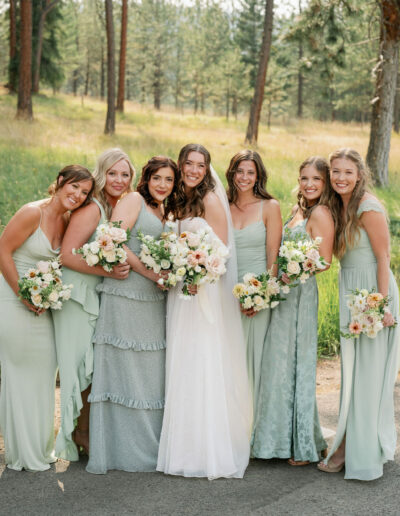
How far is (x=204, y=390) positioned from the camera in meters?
4.75

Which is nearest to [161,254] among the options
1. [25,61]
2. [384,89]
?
[384,89]

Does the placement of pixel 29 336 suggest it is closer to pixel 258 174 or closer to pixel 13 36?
pixel 258 174

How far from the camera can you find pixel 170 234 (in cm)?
461

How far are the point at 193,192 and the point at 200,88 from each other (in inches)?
2068

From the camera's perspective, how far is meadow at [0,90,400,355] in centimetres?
1001

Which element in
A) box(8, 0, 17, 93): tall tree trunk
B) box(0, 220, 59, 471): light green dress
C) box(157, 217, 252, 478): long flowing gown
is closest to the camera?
box(157, 217, 252, 478): long flowing gown

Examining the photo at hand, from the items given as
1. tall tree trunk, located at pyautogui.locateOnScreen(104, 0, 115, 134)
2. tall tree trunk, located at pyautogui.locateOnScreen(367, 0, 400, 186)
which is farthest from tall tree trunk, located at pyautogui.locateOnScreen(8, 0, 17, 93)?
tall tree trunk, located at pyautogui.locateOnScreen(367, 0, 400, 186)

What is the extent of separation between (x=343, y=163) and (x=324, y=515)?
2636 millimetres

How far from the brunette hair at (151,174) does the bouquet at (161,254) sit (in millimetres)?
454

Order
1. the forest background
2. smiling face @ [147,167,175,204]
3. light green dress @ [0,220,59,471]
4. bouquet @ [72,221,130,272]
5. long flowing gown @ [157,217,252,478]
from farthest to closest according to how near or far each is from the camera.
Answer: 1. the forest background
2. smiling face @ [147,167,175,204]
3. light green dress @ [0,220,59,471]
4. long flowing gown @ [157,217,252,478]
5. bouquet @ [72,221,130,272]

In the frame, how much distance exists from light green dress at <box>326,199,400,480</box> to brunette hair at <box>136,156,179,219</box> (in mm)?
1541

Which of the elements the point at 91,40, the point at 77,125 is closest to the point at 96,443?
the point at 77,125

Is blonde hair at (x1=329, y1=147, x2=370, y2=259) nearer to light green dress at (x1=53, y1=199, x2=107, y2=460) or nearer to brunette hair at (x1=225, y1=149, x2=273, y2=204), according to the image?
brunette hair at (x1=225, y1=149, x2=273, y2=204)

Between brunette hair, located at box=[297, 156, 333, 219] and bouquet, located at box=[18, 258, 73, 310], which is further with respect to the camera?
brunette hair, located at box=[297, 156, 333, 219]
